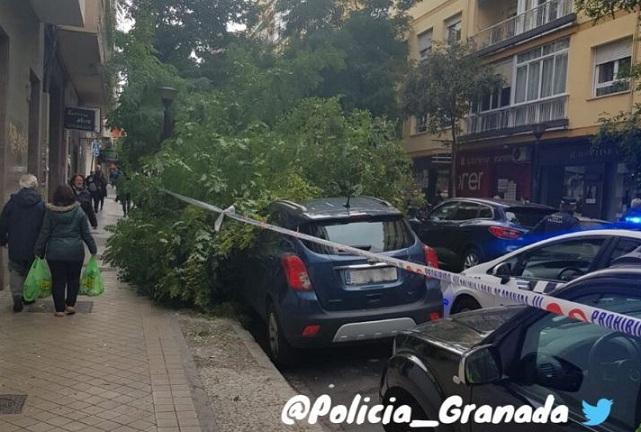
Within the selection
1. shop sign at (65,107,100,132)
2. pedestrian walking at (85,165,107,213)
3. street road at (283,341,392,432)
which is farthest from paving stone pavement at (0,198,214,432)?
pedestrian walking at (85,165,107,213)

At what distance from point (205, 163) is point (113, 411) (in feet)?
17.3

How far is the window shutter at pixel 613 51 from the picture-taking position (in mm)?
19712

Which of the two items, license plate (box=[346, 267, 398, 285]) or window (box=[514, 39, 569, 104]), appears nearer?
license plate (box=[346, 267, 398, 285])

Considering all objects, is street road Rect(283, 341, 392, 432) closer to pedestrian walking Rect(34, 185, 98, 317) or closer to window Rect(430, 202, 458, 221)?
pedestrian walking Rect(34, 185, 98, 317)

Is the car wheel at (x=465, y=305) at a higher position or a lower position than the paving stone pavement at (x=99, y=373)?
higher

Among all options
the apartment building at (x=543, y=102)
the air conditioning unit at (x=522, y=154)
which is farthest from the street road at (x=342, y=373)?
the air conditioning unit at (x=522, y=154)

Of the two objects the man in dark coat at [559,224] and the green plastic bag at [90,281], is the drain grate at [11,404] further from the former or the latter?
the man in dark coat at [559,224]

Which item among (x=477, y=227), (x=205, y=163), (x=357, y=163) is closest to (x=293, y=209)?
(x=205, y=163)

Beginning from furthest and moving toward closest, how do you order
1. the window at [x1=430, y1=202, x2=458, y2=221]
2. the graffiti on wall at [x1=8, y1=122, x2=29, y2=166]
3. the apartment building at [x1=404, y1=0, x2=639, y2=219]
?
1. the apartment building at [x1=404, y1=0, x2=639, y2=219]
2. the window at [x1=430, y1=202, x2=458, y2=221]
3. the graffiti on wall at [x1=8, y1=122, x2=29, y2=166]

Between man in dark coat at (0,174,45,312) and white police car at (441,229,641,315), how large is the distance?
4.88 meters

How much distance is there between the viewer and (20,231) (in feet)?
24.6

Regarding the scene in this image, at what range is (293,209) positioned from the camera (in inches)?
281

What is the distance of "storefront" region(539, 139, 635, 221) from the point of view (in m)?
20.2

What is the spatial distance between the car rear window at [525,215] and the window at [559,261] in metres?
4.81
